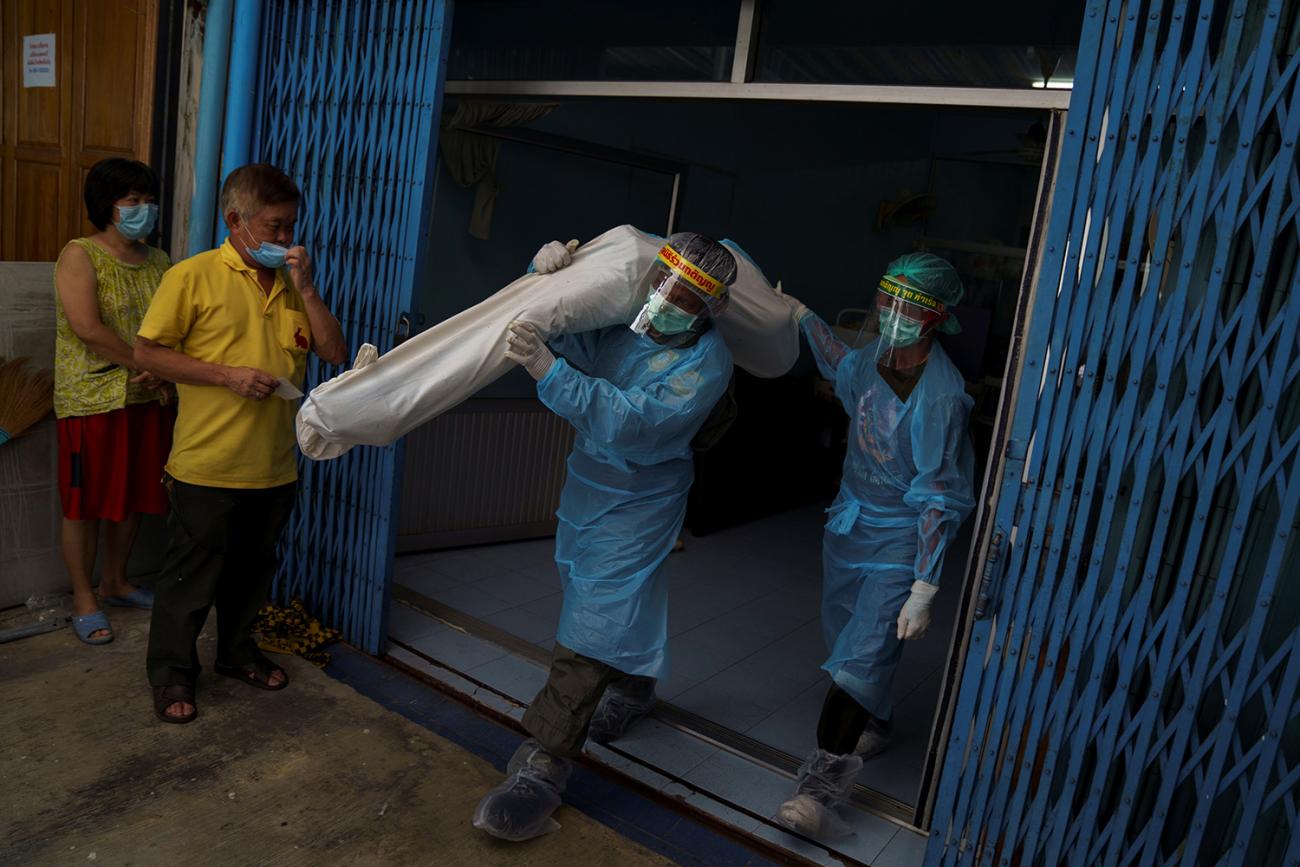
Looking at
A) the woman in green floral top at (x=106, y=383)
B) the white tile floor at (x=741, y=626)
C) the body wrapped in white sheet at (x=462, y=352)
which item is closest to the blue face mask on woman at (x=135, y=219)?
the woman in green floral top at (x=106, y=383)

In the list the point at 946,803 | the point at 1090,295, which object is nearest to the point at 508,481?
the point at 946,803

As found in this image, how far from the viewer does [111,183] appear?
8.87ft

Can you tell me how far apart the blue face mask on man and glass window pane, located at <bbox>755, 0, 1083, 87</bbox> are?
1.32m

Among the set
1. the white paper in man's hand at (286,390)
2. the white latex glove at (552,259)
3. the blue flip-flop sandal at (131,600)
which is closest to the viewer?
the white latex glove at (552,259)

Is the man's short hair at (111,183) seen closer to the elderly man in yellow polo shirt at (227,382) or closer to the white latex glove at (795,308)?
the elderly man in yellow polo shirt at (227,382)

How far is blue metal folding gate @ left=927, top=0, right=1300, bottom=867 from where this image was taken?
5.55ft

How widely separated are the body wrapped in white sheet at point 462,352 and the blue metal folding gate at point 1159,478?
38.4 inches

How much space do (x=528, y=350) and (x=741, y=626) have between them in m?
1.92

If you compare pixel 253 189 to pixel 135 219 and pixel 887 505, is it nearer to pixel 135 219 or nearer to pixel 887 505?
pixel 135 219

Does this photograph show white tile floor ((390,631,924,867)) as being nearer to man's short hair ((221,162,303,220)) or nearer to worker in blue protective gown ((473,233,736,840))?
worker in blue protective gown ((473,233,736,840))

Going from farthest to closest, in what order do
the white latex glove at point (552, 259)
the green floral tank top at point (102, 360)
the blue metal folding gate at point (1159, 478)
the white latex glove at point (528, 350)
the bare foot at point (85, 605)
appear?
the bare foot at point (85, 605)
the green floral tank top at point (102, 360)
the white latex glove at point (552, 259)
the white latex glove at point (528, 350)
the blue metal folding gate at point (1159, 478)

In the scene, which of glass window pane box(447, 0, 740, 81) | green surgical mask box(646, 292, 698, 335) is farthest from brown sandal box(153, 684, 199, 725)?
glass window pane box(447, 0, 740, 81)

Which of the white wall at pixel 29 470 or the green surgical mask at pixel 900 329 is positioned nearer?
the green surgical mask at pixel 900 329

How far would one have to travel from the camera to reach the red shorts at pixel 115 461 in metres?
2.86
